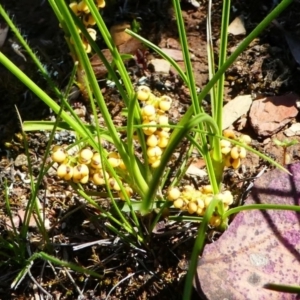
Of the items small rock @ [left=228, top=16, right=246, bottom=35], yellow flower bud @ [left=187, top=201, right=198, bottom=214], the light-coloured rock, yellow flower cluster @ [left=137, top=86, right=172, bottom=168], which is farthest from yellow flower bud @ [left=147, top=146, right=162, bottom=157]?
small rock @ [left=228, top=16, right=246, bottom=35]

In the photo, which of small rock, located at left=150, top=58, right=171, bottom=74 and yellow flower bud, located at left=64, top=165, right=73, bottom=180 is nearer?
yellow flower bud, located at left=64, top=165, right=73, bottom=180

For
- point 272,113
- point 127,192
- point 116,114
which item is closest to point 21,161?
point 116,114

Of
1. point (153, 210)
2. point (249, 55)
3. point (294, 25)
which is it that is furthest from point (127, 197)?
point (294, 25)

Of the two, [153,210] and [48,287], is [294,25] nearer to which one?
[153,210]

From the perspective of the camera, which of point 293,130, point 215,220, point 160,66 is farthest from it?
point 160,66

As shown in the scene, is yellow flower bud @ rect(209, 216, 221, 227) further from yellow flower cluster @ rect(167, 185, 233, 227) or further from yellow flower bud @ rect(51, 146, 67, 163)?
yellow flower bud @ rect(51, 146, 67, 163)

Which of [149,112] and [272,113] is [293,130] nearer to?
[272,113]
